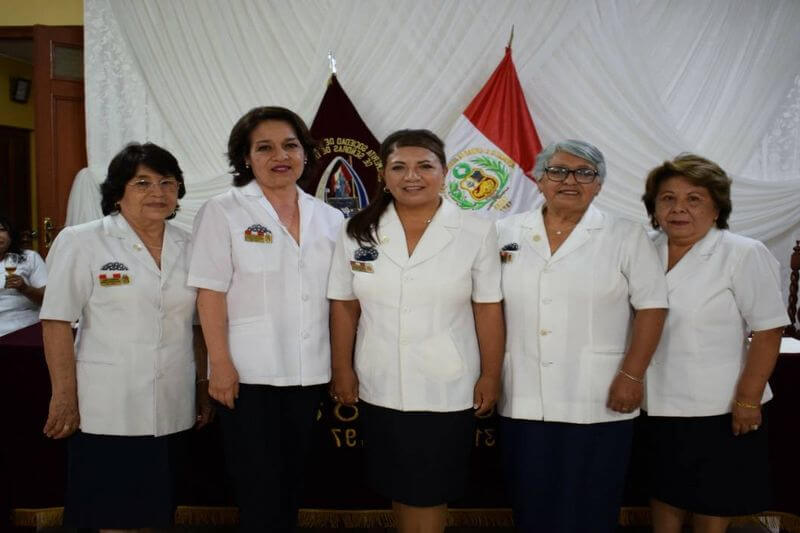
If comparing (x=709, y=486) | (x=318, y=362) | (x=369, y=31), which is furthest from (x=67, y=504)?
(x=369, y=31)

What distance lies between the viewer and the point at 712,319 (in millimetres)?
1880

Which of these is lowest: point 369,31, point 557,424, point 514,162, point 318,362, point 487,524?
point 487,524

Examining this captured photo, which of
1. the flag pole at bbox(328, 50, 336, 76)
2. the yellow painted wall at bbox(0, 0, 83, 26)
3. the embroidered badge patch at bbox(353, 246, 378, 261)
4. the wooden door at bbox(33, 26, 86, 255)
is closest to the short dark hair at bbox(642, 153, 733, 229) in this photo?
the embroidered badge patch at bbox(353, 246, 378, 261)

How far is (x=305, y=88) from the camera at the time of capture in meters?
4.06

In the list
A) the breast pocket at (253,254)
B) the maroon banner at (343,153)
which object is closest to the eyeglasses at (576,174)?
the breast pocket at (253,254)

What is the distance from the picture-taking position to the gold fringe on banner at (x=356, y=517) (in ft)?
7.47

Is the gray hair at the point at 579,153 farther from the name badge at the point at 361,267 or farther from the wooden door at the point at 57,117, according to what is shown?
the wooden door at the point at 57,117

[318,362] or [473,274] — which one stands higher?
[473,274]

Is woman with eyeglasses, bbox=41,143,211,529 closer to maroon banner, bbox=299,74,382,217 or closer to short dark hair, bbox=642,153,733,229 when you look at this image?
short dark hair, bbox=642,153,733,229

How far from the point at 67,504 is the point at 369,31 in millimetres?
3228

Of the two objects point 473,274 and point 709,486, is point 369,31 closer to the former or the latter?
point 473,274

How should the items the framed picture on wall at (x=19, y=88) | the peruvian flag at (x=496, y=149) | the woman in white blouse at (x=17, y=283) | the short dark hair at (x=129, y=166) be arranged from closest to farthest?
the short dark hair at (x=129, y=166)
the woman in white blouse at (x=17, y=283)
the peruvian flag at (x=496, y=149)
the framed picture on wall at (x=19, y=88)

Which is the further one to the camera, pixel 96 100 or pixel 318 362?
pixel 96 100

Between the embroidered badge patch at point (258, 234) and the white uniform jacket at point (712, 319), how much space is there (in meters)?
1.25
